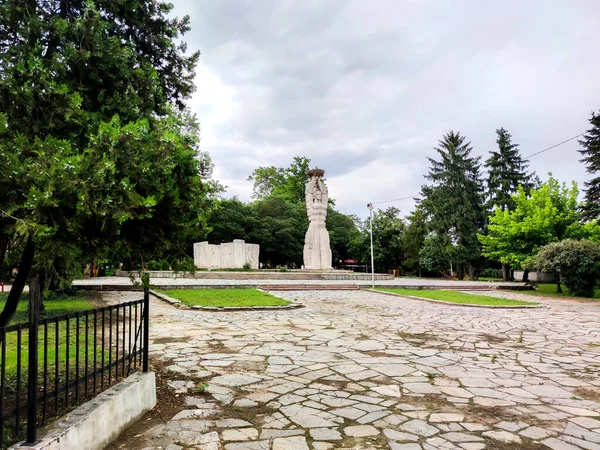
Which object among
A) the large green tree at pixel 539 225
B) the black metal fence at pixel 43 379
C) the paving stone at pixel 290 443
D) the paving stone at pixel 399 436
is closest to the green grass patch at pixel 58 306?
the black metal fence at pixel 43 379

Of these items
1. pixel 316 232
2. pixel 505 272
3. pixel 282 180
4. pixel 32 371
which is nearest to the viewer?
pixel 32 371

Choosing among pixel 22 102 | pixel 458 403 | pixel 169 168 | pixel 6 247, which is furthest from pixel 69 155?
pixel 458 403

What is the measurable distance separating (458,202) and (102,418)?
40.7 metres

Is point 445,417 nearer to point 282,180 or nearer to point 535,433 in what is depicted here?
point 535,433

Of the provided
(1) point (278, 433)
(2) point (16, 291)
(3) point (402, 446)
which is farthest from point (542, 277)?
(2) point (16, 291)

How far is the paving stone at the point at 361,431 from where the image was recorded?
345 cm

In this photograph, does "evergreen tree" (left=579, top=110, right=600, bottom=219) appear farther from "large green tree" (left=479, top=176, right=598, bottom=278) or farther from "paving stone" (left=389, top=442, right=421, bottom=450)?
"paving stone" (left=389, top=442, right=421, bottom=450)

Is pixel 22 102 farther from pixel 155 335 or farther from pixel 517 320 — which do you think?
pixel 517 320

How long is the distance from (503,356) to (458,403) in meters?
2.57

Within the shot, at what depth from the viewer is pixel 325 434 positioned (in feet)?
11.3

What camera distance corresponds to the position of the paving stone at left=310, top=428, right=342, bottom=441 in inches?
132

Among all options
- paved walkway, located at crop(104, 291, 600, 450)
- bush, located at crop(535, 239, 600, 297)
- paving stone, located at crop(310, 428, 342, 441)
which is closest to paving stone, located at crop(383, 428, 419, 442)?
paved walkway, located at crop(104, 291, 600, 450)

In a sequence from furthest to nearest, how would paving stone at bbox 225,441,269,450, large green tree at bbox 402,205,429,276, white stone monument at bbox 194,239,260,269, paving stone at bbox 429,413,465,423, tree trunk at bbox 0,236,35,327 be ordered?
large green tree at bbox 402,205,429,276 < white stone monument at bbox 194,239,260,269 < tree trunk at bbox 0,236,35,327 < paving stone at bbox 429,413,465,423 < paving stone at bbox 225,441,269,450

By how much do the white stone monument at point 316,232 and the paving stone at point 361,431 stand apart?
28.0 m
